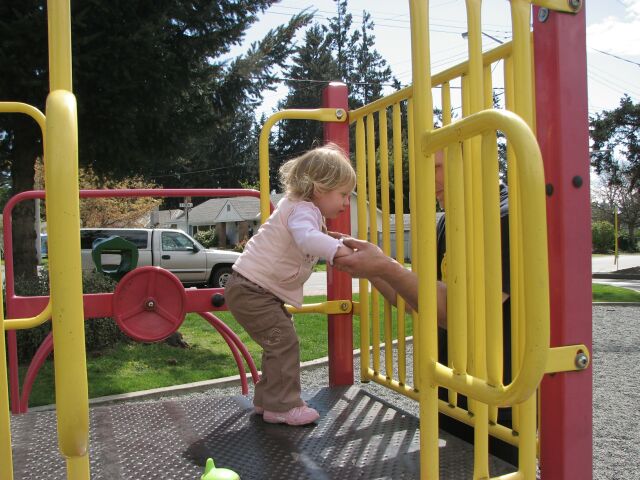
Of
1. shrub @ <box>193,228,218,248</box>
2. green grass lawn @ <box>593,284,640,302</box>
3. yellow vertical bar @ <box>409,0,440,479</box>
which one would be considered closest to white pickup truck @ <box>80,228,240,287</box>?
green grass lawn @ <box>593,284,640,302</box>

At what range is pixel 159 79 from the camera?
5883 mm

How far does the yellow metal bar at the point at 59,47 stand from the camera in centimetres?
115

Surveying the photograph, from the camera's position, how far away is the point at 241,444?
1.91 meters

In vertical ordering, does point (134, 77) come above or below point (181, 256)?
above

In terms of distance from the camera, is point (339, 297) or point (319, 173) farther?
point (339, 297)

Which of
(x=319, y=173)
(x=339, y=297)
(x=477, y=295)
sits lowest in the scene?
(x=339, y=297)

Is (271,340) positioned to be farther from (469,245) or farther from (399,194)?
(469,245)

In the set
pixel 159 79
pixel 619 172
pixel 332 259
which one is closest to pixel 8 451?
pixel 332 259

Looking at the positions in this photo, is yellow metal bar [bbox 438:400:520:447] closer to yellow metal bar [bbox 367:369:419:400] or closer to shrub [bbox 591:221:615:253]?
yellow metal bar [bbox 367:369:419:400]

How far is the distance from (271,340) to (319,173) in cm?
63

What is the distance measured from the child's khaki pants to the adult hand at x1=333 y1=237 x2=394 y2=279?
468mm

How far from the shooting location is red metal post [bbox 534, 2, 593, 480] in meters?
1.15

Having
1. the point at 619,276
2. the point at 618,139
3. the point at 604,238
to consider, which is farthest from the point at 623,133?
the point at 604,238

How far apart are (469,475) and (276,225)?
3.40 ft
